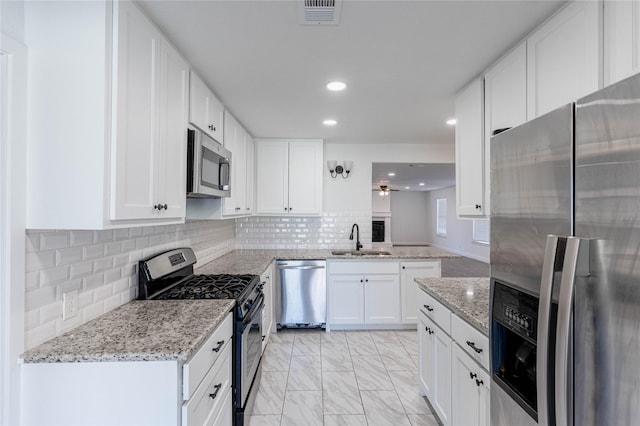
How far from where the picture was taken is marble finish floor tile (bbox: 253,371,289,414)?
2.34m

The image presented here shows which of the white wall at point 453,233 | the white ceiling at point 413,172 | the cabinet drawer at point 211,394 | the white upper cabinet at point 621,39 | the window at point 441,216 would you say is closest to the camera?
the white upper cabinet at point 621,39

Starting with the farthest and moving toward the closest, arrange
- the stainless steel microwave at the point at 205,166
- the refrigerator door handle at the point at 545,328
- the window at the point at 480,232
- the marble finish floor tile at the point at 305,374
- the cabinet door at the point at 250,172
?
the window at the point at 480,232 < the cabinet door at the point at 250,172 < the marble finish floor tile at the point at 305,374 < the stainless steel microwave at the point at 205,166 < the refrigerator door handle at the point at 545,328

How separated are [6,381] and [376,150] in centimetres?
423

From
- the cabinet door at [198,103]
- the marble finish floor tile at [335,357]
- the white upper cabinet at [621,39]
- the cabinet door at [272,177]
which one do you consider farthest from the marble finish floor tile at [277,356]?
the white upper cabinet at [621,39]

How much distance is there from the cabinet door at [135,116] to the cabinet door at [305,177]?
8.71 feet

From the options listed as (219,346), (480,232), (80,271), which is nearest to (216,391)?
(219,346)

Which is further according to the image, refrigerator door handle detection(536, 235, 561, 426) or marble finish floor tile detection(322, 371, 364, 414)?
marble finish floor tile detection(322, 371, 364, 414)

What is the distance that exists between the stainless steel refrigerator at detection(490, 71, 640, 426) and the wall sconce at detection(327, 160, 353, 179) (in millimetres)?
3480

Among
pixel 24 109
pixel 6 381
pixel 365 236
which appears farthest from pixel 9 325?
pixel 365 236

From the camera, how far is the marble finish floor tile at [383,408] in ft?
7.26

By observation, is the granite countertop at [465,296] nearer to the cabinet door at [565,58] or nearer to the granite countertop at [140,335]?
the cabinet door at [565,58]

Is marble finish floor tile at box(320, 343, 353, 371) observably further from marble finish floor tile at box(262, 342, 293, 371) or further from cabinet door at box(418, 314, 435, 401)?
cabinet door at box(418, 314, 435, 401)

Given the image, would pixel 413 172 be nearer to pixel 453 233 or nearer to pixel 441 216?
pixel 453 233

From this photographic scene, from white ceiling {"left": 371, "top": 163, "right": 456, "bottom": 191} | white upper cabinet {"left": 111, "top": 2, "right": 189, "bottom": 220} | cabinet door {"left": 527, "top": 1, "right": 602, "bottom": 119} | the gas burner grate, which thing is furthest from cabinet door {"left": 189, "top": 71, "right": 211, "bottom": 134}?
white ceiling {"left": 371, "top": 163, "right": 456, "bottom": 191}
